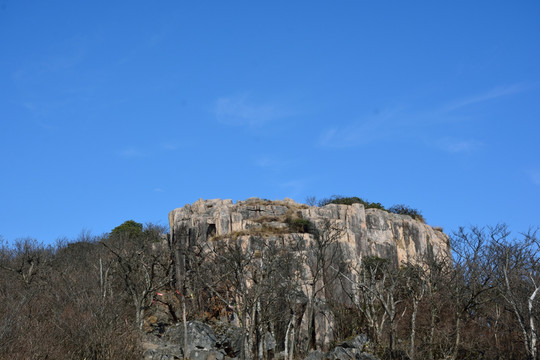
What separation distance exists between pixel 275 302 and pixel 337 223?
46.8ft

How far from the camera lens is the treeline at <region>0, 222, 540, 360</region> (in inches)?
1161

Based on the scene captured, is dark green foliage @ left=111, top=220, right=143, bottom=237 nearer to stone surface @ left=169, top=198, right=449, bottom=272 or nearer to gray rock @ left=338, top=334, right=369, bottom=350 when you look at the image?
stone surface @ left=169, top=198, right=449, bottom=272

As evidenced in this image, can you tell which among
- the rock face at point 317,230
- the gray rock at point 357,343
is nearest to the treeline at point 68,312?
the rock face at point 317,230

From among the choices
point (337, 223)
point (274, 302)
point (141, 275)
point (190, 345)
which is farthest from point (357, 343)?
point (337, 223)

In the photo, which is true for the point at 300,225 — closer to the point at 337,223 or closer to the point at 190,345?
the point at 337,223

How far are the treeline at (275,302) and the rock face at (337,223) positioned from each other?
161cm

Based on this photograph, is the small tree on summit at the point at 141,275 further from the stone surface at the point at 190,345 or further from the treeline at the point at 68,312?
the stone surface at the point at 190,345

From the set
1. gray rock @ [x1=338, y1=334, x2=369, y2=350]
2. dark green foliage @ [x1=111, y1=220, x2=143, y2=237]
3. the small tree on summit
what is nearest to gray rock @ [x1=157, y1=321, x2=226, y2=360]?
the small tree on summit

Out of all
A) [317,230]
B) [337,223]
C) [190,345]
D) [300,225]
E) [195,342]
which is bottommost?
[190,345]

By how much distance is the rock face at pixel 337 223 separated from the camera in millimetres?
56562

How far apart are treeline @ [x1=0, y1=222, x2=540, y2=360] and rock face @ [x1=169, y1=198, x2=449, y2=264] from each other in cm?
161

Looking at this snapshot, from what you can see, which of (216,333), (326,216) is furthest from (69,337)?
(326,216)

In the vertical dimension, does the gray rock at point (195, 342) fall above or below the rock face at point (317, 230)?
below

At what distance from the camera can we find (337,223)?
56.2 meters
